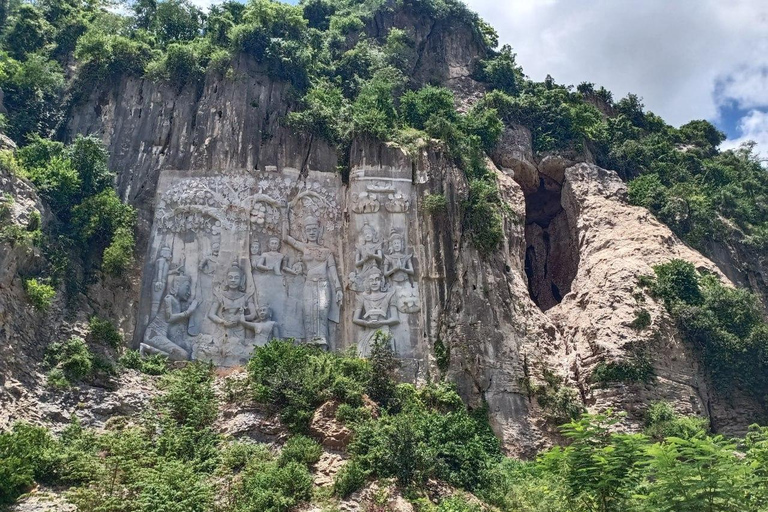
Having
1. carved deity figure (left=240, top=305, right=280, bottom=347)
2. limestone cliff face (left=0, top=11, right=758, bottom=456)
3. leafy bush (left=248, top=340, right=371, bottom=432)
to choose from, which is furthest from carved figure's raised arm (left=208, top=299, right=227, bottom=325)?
leafy bush (left=248, top=340, right=371, bottom=432)

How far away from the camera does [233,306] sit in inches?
898

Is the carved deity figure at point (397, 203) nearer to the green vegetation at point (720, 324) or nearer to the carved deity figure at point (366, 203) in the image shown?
the carved deity figure at point (366, 203)

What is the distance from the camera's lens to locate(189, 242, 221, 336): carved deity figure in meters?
22.6

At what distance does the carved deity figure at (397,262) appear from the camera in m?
23.8

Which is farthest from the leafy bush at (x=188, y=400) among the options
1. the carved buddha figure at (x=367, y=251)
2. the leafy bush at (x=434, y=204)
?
the leafy bush at (x=434, y=204)

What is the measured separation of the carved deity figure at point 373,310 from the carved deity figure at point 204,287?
395cm

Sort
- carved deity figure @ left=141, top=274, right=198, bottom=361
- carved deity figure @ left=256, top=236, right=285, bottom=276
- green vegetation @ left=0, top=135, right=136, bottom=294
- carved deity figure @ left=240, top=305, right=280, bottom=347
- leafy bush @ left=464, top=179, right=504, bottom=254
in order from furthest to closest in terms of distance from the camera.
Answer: leafy bush @ left=464, top=179, right=504, bottom=254
carved deity figure @ left=256, top=236, right=285, bottom=276
carved deity figure @ left=240, top=305, right=280, bottom=347
carved deity figure @ left=141, top=274, right=198, bottom=361
green vegetation @ left=0, top=135, right=136, bottom=294

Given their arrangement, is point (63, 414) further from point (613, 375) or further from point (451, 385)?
point (613, 375)

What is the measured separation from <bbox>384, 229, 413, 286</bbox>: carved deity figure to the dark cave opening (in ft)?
21.5

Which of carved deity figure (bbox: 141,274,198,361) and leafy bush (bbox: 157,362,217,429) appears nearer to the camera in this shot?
leafy bush (bbox: 157,362,217,429)

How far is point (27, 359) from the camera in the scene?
62.3ft

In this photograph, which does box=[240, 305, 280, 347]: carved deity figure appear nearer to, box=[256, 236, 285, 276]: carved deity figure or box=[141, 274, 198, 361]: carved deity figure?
box=[256, 236, 285, 276]: carved deity figure

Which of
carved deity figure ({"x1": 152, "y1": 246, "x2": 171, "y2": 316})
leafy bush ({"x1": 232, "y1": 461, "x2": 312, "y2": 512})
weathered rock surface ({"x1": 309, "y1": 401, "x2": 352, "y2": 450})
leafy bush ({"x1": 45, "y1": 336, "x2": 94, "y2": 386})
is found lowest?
leafy bush ({"x1": 232, "y1": 461, "x2": 312, "y2": 512})

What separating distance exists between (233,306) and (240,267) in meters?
1.22
